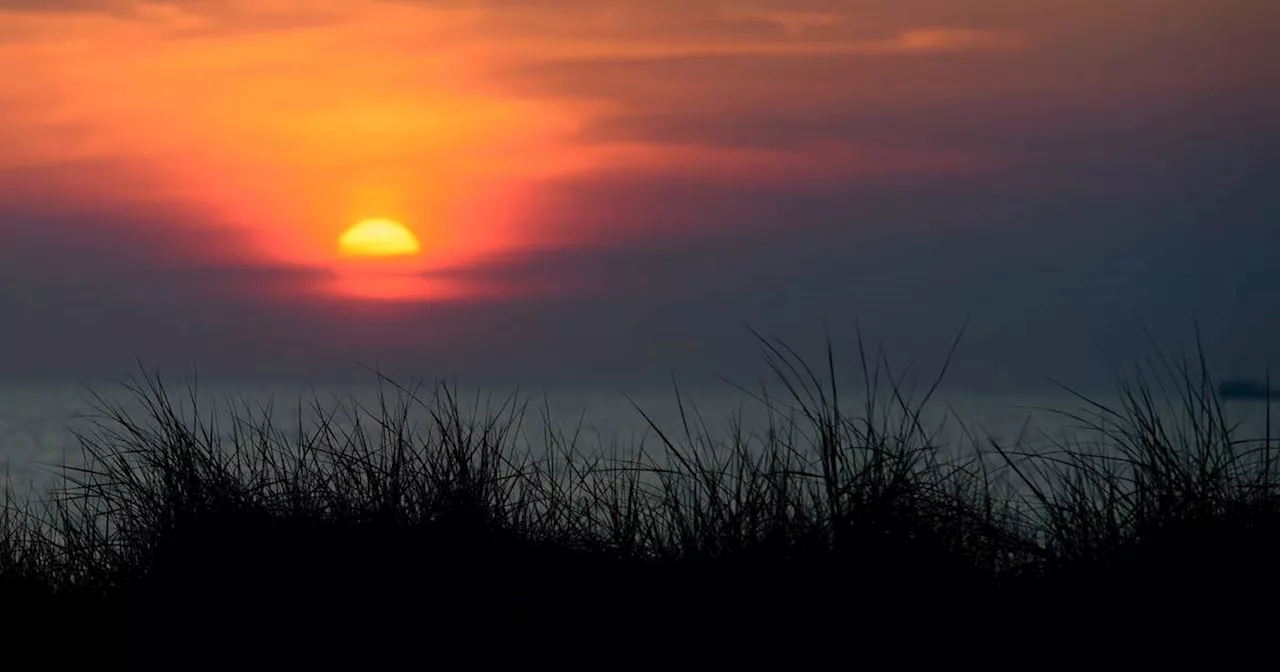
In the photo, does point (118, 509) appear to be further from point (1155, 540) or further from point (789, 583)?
point (1155, 540)

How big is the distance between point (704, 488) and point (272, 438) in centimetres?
178

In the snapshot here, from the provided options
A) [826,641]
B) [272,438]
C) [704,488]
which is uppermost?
[272,438]

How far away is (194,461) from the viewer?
187 inches

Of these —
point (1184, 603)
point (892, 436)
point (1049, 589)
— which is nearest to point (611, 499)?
point (892, 436)

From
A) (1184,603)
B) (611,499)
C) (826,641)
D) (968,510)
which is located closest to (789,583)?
(826,641)

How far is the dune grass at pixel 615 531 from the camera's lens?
11.6ft

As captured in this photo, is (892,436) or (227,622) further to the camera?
(892,436)

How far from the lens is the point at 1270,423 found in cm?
418

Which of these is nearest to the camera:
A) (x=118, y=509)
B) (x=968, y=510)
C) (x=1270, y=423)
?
(x=968, y=510)

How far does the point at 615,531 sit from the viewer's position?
441 centimetres

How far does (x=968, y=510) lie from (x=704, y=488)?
0.94 metres

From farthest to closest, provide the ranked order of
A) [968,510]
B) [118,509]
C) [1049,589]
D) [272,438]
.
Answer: [272,438]
[118,509]
[968,510]
[1049,589]

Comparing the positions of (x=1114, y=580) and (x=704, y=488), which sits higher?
(x=704, y=488)

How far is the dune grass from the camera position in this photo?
3.53 metres
